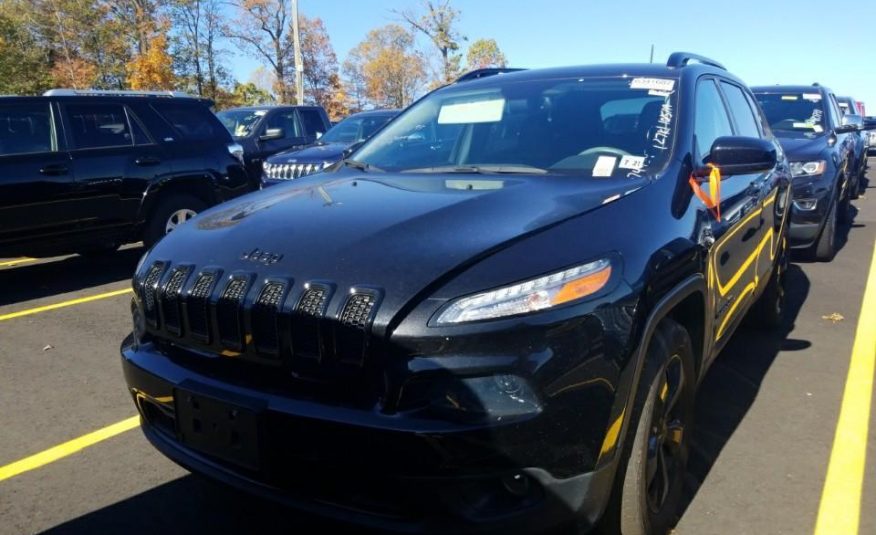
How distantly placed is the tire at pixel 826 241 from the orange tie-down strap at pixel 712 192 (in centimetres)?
509

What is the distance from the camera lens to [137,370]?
2.46 meters

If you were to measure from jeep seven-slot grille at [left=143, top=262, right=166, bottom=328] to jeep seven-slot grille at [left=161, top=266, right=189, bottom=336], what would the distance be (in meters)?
0.07

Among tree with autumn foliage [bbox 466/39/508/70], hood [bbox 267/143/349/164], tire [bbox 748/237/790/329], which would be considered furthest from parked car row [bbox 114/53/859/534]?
tree with autumn foliage [bbox 466/39/508/70]

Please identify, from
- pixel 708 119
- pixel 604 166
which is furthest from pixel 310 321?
pixel 708 119

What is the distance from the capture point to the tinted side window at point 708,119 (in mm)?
3071

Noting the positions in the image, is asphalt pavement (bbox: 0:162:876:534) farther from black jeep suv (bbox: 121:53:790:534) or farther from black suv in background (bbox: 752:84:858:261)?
black suv in background (bbox: 752:84:858:261)

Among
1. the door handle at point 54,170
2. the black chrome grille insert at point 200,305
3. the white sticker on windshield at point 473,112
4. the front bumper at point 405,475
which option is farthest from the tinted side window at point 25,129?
the front bumper at point 405,475

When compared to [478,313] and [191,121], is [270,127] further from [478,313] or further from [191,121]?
[478,313]

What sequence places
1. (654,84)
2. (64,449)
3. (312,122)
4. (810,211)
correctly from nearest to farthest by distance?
(654,84), (64,449), (810,211), (312,122)

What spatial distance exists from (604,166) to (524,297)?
114 cm

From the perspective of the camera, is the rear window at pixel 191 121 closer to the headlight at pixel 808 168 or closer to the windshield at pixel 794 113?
the headlight at pixel 808 168

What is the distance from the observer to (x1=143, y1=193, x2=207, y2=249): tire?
7.12 meters

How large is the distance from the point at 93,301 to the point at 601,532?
533 centimetres

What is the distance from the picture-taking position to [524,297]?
6.25ft
